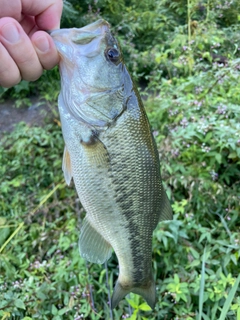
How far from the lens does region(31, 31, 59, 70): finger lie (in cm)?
110

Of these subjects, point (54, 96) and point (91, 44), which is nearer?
point (91, 44)

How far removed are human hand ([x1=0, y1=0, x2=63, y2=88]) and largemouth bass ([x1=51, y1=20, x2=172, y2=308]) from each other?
6 cm

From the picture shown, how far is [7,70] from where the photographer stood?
3.69 ft

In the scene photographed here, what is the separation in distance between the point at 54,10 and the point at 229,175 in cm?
186

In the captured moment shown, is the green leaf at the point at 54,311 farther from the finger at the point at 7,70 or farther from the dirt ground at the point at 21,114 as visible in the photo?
the dirt ground at the point at 21,114

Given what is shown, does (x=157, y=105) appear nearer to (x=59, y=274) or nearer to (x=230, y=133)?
(x=230, y=133)

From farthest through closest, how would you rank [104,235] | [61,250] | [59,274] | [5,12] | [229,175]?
1. [229,175]
2. [61,250]
3. [59,274]
4. [104,235]
5. [5,12]

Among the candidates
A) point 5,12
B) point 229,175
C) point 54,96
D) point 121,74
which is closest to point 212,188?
point 229,175

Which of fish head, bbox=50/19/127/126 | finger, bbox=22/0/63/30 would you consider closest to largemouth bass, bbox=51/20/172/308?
fish head, bbox=50/19/127/126

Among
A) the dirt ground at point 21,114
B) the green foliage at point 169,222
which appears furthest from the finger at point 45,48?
the dirt ground at point 21,114

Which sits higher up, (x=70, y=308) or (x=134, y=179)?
(x=134, y=179)

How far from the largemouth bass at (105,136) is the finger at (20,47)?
97 mm

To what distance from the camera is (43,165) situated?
300 cm

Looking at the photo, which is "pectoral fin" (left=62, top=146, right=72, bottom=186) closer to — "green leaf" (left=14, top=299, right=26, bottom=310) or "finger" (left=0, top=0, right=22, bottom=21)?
"finger" (left=0, top=0, right=22, bottom=21)
